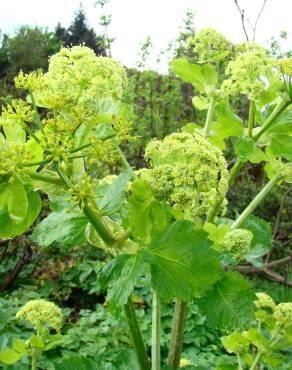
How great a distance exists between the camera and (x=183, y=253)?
53.7 inches

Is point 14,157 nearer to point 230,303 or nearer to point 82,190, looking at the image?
point 82,190

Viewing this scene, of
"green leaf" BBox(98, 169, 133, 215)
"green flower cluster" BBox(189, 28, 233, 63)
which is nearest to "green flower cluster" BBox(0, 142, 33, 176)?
"green leaf" BBox(98, 169, 133, 215)

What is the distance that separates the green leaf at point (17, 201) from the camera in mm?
1229

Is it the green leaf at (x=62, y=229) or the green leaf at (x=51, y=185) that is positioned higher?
the green leaf at (x=51, y=185)

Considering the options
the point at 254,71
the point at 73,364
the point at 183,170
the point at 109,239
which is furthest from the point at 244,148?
the point at 73,364

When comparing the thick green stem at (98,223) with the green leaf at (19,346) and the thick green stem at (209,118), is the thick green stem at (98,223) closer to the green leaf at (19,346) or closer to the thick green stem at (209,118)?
the thick green stem at (209,118)

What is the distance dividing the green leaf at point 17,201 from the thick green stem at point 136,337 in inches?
16.5

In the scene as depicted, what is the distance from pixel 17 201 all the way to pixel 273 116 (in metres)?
0.79

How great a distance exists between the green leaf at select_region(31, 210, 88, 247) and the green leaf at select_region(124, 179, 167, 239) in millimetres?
153

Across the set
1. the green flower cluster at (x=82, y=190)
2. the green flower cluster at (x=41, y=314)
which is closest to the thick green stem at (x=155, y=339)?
the green flower cluster at (x=41, y=314)

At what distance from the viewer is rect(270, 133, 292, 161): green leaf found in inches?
65.6

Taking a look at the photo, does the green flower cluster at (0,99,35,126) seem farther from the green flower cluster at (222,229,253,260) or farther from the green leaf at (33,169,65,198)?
the green flower cluster at (222,229,253,260)

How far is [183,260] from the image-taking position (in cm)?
137

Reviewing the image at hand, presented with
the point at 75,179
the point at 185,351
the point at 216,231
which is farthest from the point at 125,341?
the point at 75,179
